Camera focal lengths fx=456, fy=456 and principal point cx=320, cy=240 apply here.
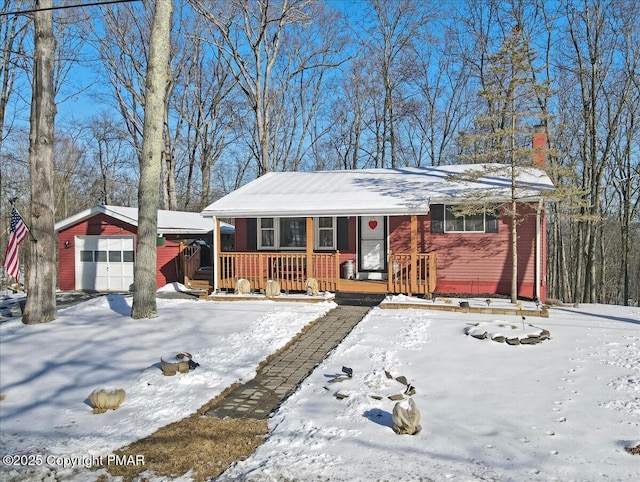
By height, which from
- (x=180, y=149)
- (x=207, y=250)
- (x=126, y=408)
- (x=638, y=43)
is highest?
(x=638, y=43)

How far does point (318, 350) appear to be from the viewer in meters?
7.49

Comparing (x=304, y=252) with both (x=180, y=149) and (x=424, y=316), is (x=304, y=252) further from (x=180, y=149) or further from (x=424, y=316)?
(x=180, y=149)

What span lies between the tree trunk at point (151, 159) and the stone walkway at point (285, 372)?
12.0ft

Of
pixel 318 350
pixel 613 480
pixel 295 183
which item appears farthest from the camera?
pixel 295 183

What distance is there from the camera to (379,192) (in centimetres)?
1262

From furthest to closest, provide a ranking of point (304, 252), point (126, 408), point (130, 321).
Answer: point (304, 252), point (130, 321), point (126, 408)

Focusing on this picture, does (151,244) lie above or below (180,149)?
below

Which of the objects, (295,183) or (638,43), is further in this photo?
(638,43)

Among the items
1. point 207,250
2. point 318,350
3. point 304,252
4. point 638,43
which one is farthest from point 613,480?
point 638,43

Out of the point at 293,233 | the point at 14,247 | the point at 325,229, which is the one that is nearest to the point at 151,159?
the point at 14,247

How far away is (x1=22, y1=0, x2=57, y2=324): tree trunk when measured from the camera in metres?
9.51

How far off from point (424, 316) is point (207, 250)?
941cm

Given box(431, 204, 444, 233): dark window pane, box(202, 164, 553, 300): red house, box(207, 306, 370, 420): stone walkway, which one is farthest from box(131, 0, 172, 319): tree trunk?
box(431, 204, 444, 233): dark window pane

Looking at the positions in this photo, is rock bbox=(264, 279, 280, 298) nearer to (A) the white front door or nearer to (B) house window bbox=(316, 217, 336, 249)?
(B) house window bbox=(316, 217, 336, 249)
